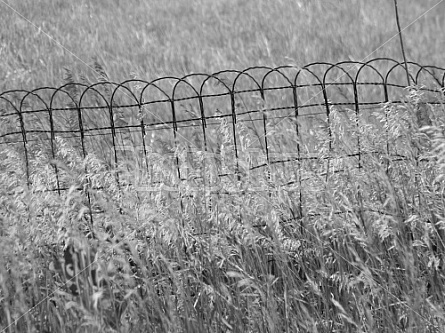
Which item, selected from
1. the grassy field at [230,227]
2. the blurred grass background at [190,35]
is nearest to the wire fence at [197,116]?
the grassy field at [230,227]

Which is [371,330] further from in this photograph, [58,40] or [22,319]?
[58,40]

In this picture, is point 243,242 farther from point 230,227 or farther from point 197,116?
point 197,116

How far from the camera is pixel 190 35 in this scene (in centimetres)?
966

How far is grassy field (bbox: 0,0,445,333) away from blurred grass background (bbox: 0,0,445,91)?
18 cm

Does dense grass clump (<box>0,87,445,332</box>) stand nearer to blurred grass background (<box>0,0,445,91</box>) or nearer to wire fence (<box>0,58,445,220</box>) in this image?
wire fence (<box>0,58,445,220</box>)

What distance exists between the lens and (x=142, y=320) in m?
2.86

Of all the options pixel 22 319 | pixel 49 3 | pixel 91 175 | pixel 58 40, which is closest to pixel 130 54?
pixel 58 40

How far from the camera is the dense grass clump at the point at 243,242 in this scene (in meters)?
2.76

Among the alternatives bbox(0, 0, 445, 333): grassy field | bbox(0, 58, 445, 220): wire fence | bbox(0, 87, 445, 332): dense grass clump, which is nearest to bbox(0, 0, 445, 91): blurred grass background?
bbox(0, 0, 445, 333): grassy field

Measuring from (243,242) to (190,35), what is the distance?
693cm

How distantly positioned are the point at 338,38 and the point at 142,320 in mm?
7246

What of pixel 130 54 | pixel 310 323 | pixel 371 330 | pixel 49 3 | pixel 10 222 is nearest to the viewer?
pixel 371 330

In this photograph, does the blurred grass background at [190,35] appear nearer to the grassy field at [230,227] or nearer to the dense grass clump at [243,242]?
the grassy field at [230,227]

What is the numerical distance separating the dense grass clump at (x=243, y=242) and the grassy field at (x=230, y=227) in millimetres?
15
